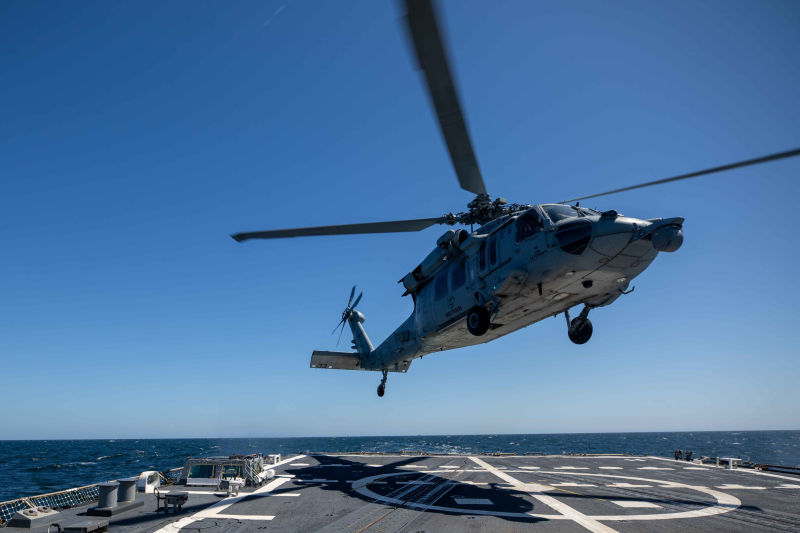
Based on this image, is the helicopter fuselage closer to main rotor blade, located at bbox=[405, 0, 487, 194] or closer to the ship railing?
main rotor blade, located at bbox=[405, 0, 487, 194]

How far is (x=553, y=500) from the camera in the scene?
48.2 feet

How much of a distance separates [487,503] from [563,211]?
31.9ft

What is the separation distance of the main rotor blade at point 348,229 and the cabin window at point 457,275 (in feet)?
6.52

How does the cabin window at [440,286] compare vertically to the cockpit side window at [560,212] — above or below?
below

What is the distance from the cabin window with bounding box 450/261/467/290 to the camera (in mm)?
16719

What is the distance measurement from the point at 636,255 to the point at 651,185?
4.72 metres

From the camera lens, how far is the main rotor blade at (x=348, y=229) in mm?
14820

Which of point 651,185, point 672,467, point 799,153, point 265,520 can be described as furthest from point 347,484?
point 672,467

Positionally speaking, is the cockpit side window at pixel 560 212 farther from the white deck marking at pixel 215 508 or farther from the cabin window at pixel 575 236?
the white deck marking at pixel 215 508

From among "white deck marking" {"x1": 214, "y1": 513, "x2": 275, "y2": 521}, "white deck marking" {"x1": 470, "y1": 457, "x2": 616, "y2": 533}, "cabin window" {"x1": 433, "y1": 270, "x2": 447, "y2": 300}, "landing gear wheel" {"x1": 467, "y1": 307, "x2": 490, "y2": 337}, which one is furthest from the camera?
"cabin window" {"x1": 433, "y1": 270, "x2": 447, "y2": 300}

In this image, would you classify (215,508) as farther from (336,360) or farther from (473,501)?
(336,360)

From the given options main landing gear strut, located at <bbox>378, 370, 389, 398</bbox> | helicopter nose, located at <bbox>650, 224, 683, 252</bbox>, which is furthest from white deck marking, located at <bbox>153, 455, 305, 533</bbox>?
helicopter nose, located at <bbox>650, 224, 683, 252</bbox>

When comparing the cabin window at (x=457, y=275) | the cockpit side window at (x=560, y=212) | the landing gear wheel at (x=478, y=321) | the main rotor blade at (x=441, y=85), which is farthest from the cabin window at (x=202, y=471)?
the cockpit side window at (x=560, y=212)

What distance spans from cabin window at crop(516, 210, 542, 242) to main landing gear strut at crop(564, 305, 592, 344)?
397 centimetres
